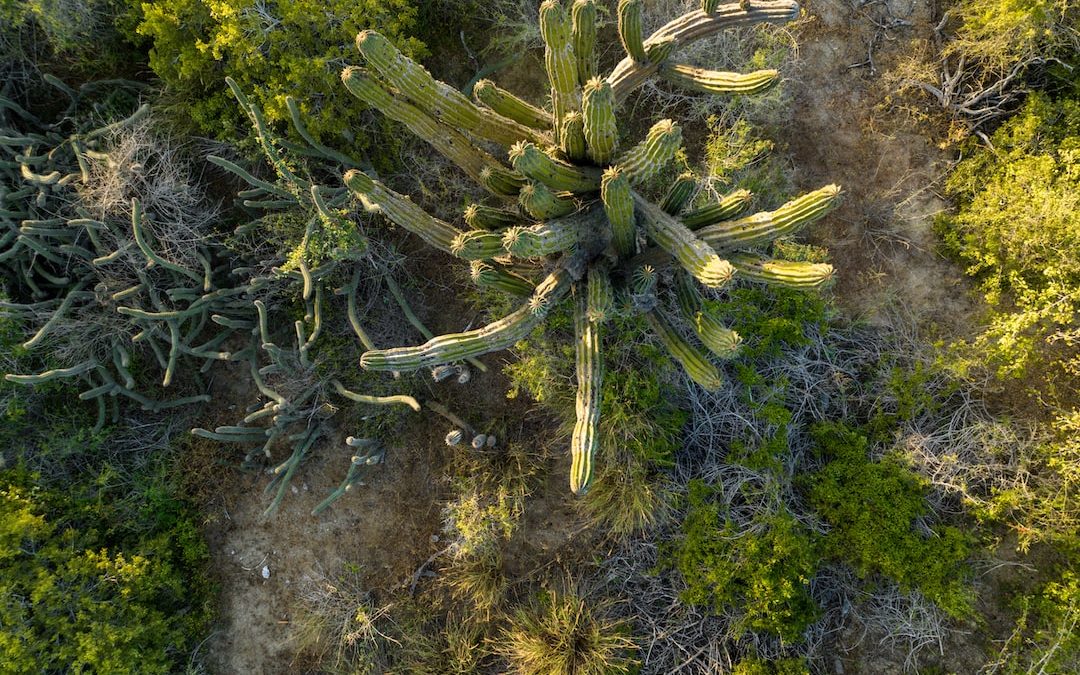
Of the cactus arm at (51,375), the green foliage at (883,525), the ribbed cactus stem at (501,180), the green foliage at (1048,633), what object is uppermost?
the ribbed cactus stem at (501,180)

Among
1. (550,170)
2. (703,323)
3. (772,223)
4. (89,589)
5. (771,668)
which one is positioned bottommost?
(771,668)

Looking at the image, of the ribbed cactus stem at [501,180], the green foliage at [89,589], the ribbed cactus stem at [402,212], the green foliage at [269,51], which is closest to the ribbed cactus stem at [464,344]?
the ribbed cactus stem at [402,212]

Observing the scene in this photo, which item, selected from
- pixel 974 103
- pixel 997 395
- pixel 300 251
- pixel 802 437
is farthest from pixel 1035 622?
pixel 300 251

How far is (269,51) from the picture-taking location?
4.77 meters

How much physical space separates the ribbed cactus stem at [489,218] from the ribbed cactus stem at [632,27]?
4.33 feet

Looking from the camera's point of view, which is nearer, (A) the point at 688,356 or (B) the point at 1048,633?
(A) the point at 688,356

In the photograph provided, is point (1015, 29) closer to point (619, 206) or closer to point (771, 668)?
point (619, 206)

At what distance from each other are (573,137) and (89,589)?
207 inches

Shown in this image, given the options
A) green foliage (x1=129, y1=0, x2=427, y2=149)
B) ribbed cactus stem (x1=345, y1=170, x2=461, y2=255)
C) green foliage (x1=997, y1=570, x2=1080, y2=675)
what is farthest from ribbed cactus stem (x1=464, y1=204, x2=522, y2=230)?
green foliage (x1=997, y1=570, x2=1080, y2=675)

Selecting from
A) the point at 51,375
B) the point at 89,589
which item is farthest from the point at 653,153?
the point at 89,589

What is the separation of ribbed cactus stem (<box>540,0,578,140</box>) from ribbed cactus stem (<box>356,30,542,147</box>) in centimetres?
33

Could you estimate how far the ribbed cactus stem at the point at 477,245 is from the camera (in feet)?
12.6

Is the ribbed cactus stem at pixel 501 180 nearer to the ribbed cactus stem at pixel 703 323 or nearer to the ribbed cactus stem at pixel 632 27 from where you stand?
the ribbed cactus stem at pixel 632 27

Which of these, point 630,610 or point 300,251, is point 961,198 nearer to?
point 630,610
